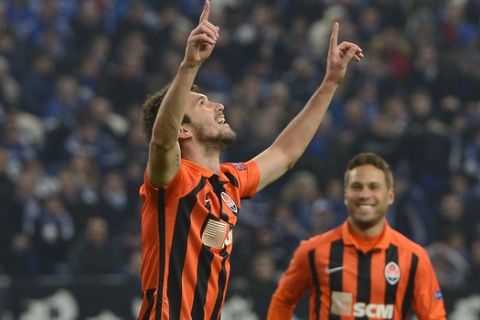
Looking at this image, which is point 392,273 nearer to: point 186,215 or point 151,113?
point 186,215

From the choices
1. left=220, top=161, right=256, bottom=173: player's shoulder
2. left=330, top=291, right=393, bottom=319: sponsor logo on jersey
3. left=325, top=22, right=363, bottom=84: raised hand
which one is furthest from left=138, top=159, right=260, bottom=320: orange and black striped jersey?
left=330, top=291, right=393, bottom=319: sponsor logo on jersey

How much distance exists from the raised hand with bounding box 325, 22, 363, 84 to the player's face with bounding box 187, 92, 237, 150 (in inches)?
28.1

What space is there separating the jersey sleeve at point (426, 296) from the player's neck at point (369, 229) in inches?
10.1

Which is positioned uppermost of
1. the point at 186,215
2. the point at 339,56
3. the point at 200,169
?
the point at 339,56

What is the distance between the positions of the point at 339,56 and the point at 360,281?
4.37 ft

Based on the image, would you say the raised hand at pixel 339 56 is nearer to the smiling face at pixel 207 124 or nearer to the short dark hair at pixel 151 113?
the smiling face at pixel 207 124

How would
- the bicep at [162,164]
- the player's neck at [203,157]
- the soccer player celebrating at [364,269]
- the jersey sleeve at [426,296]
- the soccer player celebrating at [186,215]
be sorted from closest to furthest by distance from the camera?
the bicep at [162,164] < the soccer player celebrating at [186,215] < the player's neck at [203,157] < the jersey sleeve at [426,296] < the soccer player celebrating at [364,269]

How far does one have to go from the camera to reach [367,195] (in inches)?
254

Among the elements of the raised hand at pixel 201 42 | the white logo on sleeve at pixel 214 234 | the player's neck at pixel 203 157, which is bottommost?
the white logo on sleeve at pixel 214 234

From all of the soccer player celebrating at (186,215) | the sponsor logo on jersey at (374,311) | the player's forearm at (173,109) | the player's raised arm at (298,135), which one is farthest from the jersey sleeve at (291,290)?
the player's forearm at (173,109)

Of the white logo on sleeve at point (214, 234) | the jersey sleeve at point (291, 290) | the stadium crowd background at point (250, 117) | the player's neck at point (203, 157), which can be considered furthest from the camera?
the stadium crowd background at point (250, 117)

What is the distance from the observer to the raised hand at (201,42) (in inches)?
184

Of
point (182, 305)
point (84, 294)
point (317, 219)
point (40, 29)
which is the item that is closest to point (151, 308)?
point (182, 305)

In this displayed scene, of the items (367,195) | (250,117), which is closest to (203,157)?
(367,195)
